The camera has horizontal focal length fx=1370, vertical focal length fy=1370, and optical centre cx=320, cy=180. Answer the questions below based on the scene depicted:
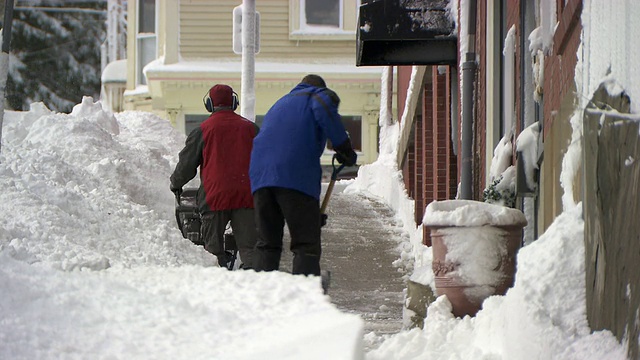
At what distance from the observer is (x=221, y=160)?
Result: 9102mm

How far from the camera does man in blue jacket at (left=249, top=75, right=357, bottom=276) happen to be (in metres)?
7.77

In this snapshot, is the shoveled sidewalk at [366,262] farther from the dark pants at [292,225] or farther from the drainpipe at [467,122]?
the drainpipe at [467,122]

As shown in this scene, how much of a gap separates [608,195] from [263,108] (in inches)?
836

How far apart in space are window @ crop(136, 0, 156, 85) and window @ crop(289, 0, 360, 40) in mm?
3347

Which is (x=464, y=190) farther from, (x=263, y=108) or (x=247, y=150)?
(x=263, y=108)

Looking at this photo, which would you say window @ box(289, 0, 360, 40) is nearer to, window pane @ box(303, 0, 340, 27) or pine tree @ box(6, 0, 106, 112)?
window pane @ box(303, 0, 340, 27)

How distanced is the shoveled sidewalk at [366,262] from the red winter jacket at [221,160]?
1.22m

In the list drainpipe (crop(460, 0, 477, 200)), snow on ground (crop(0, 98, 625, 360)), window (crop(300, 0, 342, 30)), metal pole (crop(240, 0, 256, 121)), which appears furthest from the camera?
window (crop(300, 0, 342, 30))

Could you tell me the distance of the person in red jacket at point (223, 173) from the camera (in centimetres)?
902

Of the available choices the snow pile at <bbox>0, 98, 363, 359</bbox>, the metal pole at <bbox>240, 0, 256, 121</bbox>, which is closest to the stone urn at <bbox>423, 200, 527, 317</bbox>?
the snow pile at <bbox>0, 98, 363, 359</bbox>

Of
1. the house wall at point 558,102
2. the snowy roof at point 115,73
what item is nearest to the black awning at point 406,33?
the house wall at point 558,102

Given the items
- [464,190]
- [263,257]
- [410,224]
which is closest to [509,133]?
[464,190]

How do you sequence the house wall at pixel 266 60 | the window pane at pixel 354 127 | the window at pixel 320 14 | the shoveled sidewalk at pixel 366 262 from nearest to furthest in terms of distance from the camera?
1. the shoveled sidewalk at pixel 366 262
2. the house wall at pixel 266 60
3. the window at pixel 320 14
4. the window pane at pixel 354 127

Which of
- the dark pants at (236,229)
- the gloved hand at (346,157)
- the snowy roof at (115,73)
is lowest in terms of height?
the snowy roof at (115,73)
